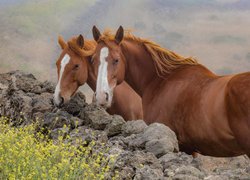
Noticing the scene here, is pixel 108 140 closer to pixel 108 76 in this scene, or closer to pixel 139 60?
pixel 108 76

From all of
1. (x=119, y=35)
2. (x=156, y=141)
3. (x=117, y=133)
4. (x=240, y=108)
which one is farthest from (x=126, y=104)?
(x=156, y=141)

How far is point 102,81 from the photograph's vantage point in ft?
26.8

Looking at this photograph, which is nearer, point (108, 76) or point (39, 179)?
point (39, 179)

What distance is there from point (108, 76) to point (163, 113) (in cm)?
115

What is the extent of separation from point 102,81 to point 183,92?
4.46 feet

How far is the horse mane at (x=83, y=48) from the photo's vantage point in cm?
908

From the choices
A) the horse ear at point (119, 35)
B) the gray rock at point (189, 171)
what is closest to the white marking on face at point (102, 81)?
the horse ear at point (119, 35)

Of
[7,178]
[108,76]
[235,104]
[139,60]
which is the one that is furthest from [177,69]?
[7,178]

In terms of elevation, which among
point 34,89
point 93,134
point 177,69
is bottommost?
point 34,89

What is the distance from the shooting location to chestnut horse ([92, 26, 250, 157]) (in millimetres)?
7141

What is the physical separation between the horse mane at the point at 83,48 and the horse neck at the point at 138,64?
2.47ft

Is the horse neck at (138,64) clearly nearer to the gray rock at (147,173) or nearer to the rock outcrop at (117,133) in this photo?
the rock outcrop at (117,133)

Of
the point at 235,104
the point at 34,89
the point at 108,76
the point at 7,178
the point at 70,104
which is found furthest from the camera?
A: the point at 34,89

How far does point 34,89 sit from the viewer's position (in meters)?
10.5
